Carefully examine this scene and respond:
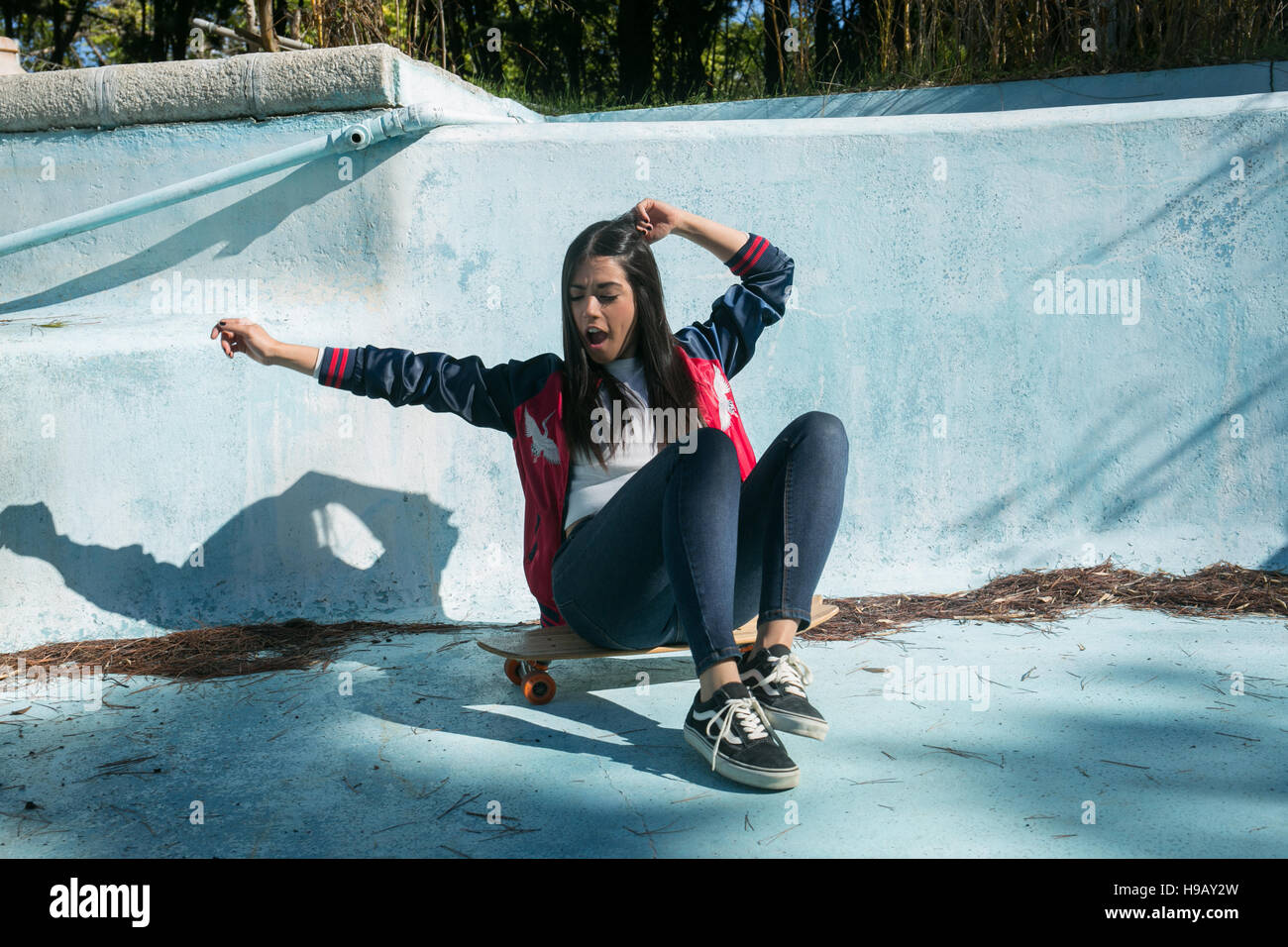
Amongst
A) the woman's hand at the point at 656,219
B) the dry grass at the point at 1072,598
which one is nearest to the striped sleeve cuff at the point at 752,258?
the woman's hand at the point at 656,219

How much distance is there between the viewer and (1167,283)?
10.9 feet

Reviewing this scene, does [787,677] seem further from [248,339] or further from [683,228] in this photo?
[248,339]

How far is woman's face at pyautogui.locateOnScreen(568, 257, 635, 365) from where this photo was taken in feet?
7.82

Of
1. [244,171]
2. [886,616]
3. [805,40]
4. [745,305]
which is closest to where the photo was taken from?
[745,305]

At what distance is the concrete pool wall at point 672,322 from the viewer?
321 cm

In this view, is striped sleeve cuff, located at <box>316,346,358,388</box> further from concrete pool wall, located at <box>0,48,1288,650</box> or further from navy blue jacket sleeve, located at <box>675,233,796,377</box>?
concrete pool wall, located at <box>0,48,1288,650</box>

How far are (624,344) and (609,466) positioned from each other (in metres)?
0.30

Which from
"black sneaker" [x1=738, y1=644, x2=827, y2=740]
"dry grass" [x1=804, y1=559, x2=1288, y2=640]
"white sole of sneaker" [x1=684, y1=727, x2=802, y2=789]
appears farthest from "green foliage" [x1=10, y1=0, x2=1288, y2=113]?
"white sole of sneaker" [x1=684, y1=727, x2=802, y2=789]

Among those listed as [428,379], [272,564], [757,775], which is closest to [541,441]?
[428,379]

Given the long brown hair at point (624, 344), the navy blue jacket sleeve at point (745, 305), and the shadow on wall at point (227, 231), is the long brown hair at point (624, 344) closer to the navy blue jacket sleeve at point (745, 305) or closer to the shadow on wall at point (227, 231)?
the navy blue jacket sleeve at point (745, 305)

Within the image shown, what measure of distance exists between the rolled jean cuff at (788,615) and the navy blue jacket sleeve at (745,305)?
73cm

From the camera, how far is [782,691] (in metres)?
2.11

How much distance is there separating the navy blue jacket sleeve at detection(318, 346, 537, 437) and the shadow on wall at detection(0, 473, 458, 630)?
0.99 meters
